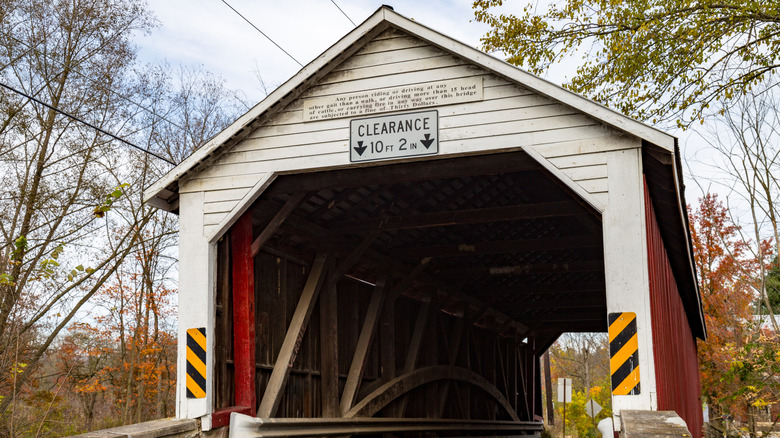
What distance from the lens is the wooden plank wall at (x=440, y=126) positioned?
19.9 feet

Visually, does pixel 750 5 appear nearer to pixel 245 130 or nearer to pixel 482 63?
pixel 482 63

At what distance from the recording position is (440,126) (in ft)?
A: 21.3

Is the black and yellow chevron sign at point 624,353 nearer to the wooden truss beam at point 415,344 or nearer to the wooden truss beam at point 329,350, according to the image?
the wooden truss beam at point 329,350

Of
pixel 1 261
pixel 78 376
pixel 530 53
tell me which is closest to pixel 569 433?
pixel 78 376

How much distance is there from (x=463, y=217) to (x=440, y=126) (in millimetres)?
2757

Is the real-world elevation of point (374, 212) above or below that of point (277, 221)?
above

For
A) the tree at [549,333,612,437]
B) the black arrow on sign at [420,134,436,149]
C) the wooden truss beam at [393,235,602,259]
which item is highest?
the black arrow on sign at [420,134,436,149]

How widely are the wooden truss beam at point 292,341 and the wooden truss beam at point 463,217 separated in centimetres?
60

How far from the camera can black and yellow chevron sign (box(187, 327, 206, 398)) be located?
6711 mm

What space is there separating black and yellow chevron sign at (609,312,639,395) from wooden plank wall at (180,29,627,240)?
3.18 feet

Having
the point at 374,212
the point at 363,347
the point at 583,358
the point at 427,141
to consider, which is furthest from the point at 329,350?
the point at 583,358

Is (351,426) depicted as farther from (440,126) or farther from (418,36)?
(418,36)

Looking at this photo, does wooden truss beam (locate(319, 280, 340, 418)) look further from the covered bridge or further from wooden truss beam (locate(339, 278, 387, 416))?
wooden truss beam (locate(339, 278, 387, 416))

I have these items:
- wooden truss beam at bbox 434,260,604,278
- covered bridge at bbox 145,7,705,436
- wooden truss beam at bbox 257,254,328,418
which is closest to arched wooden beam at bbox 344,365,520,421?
covered bridge at bbox 145,7,705,436
